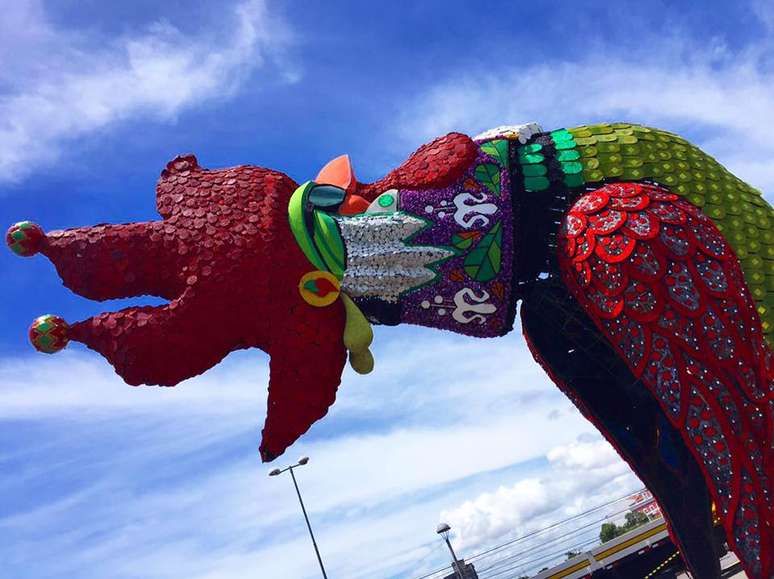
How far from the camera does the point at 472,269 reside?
5578mm

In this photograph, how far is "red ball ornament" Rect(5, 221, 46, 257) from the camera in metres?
5.45

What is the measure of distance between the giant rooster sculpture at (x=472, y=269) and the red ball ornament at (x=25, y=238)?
2cm

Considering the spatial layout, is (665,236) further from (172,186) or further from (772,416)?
(172,186)

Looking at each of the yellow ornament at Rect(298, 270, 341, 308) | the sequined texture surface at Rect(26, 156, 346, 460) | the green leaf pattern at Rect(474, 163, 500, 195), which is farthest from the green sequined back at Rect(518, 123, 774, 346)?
the sequined texture surface at Rect(26, 156, 346, 460)

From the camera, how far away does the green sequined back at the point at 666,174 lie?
5.73 meters

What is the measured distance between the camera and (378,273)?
222 inches

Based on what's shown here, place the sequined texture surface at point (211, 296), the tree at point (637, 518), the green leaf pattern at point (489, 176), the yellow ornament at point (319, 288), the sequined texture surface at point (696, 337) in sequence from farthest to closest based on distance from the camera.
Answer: the tree at point (637, 518) < the green leaf pattern at point (489, 176) < the yellow ornament at point (319, 288) < the sequined texture surface at point (211, 296) < the sequined texture surface at point (696, 337)

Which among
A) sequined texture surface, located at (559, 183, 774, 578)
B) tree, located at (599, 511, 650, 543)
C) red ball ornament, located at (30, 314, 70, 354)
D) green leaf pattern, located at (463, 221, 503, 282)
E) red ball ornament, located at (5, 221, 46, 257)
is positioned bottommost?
tree, located at (599, 511, 650, 543)

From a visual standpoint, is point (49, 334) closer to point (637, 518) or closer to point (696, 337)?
point (696, 337)

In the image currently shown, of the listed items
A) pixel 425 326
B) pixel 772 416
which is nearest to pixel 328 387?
pixel 425 326

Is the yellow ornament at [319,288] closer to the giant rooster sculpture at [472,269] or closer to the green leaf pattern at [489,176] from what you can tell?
the giant rooster sculpture at [472,269]

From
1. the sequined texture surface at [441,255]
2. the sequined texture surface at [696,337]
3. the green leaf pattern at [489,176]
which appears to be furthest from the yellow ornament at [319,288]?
the sequined texture surface at [696,337]

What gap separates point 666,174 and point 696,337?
4.74 feet

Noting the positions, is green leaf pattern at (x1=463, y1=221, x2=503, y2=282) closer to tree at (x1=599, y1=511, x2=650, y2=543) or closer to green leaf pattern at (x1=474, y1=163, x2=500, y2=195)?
green leaf pattern at (x1=474, y1=163, x2=500, y2=195)
